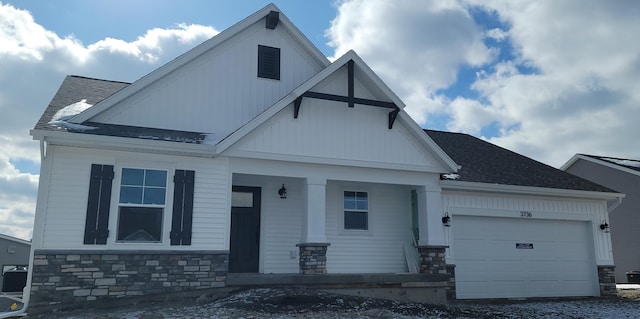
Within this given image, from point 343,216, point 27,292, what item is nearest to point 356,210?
point 343,216

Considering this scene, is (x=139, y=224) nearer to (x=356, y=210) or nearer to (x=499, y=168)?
(x=356, y=210)

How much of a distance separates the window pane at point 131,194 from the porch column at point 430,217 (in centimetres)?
645

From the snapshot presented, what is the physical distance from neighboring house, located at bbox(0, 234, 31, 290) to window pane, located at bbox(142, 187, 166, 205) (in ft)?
61.8

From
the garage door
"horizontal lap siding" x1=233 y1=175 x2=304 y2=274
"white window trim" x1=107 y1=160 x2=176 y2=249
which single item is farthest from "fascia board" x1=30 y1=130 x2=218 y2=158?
the garage door

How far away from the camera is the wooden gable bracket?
1145 centimetres

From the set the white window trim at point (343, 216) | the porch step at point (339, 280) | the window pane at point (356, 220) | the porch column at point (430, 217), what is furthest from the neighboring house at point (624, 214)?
the window pane at point (356, 220)

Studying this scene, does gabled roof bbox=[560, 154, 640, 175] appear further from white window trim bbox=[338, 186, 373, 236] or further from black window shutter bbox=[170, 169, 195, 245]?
black window shutter bbox=[170, 169, 195, 245]

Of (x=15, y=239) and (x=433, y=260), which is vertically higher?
(x=15, y=239)

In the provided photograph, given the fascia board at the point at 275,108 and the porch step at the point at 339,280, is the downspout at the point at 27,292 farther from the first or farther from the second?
the porch step at the point at 339,280

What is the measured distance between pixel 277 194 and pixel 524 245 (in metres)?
6.92

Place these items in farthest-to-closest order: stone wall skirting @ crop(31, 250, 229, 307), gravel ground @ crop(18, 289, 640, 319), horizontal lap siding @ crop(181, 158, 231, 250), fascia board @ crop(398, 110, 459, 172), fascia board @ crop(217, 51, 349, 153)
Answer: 1. fascia board @ crop(398, 110, 459, 172)
2. fascia board @ crop(217, 51, 349, 153)
3. horizontal lap siding @ crop(181, 158, 231, 250)
4. stone wall skirting @ crop(31, 250, 229, 307)
5. gravel ground @ crop(18, 289, 640, 319)

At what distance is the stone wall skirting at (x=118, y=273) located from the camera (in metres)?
9.31

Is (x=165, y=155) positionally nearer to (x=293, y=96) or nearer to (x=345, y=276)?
(x=293, y=96)

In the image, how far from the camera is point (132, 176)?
403 inches
